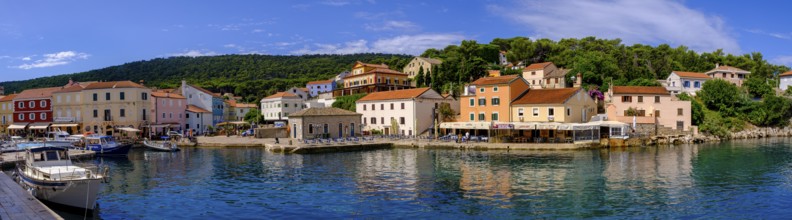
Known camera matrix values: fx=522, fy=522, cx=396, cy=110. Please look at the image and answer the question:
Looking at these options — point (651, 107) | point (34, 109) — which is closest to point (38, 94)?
point (34, 109)

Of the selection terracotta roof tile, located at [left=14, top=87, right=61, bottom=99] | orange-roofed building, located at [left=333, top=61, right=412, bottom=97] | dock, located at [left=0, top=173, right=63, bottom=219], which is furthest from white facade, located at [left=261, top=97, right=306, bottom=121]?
dock, located at [left=0, top=173, right=63, bottom=219]

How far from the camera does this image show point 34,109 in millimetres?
64750

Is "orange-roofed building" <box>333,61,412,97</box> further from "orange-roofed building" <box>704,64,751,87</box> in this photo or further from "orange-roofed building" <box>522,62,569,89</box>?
"orange-roofed building" <box>704,64,751,87</box>

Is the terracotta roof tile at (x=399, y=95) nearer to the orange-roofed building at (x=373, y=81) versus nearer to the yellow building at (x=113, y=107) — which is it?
the orange-roofed building at (x=373, y=81)

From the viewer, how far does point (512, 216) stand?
1828 cm

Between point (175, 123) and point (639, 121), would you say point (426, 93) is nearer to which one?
point (639, 121)

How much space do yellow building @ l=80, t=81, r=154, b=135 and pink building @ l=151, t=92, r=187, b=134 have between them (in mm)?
1414

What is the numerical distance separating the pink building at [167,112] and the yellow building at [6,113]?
65.8ft

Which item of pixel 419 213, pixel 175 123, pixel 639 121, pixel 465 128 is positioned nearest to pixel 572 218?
pixel 419 213

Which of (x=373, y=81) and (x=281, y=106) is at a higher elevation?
(x=373, y=81)

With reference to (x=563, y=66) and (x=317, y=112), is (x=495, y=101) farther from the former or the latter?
(x=563, y=66)

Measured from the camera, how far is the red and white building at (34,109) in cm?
6406

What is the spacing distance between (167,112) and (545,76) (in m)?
50.0

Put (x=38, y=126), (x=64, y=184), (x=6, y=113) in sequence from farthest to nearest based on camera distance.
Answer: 1. (x=6, y=113)
2. (x=38, y=126)
3. (x=64, y=184)
